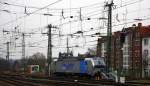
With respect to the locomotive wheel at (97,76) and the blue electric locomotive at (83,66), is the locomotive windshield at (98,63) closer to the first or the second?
the blue electric locomotive at (83,66)

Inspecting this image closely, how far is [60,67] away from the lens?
5456cm

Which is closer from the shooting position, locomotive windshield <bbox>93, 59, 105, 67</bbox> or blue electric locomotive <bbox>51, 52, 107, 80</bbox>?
blue electric locomotive <bbox>51, 52, 107, 80</bbox>

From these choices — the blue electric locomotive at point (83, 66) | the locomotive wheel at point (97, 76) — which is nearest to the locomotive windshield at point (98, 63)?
the blue electric locomotive at point (83, 66)

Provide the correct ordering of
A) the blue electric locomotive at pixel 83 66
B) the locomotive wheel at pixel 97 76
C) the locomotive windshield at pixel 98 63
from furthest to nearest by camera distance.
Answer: the locomotive windshield at pixel 98 63
the blue electric locomotive at pixel 83 66
the locomotive wheel at pixel 97 76

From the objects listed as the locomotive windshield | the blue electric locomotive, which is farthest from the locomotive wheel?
the locomotive windshield

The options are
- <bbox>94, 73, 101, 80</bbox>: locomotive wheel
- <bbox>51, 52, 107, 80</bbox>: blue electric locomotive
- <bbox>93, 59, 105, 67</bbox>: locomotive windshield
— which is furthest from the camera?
<bbox>93, 59, 105, 67</bbox>: locomotive windshield

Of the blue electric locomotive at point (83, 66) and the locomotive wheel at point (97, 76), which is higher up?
the blue electric locomotive at point (83, 66)

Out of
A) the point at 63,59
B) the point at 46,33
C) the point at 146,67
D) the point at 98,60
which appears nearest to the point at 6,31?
the point at 46,33

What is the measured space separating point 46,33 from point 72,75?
7.11m

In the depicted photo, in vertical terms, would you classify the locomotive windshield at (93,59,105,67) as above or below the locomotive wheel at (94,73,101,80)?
above

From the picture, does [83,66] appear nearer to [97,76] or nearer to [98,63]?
[98,63]

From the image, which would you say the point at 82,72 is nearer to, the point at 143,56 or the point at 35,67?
the point at 35,67

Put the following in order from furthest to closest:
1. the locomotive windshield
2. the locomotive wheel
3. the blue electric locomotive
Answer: the locomotive windshield, the blue electric locomotive, the locomotive wheel

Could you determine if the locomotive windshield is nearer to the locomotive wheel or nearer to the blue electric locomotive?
the blue electric locomotive
